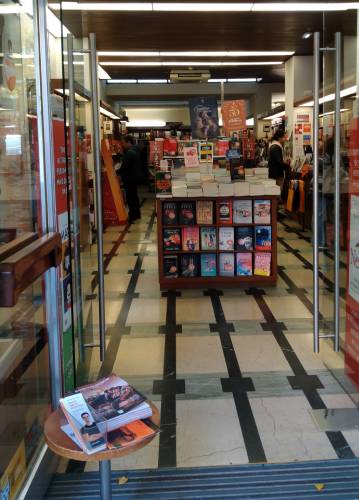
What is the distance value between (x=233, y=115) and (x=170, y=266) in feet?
7.79

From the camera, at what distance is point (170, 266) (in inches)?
222

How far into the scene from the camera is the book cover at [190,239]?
563cm

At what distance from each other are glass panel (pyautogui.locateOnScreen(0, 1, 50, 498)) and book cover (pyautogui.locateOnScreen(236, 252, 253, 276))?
3.49 meters

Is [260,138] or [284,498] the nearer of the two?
[284,498]

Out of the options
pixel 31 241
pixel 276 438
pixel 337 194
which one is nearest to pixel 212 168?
pixel 337 194

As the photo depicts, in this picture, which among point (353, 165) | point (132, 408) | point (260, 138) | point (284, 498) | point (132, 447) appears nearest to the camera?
point (132, 447)

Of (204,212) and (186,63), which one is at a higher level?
(186,63)

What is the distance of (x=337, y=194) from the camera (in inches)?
120

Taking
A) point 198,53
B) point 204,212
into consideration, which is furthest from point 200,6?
point 198,53

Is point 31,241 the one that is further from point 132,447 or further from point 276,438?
point 276,438

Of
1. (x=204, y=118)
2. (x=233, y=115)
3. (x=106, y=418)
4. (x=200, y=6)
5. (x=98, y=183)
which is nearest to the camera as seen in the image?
(x=106, y=418)

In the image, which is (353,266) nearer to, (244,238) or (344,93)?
(344,93)

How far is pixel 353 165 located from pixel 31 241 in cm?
185

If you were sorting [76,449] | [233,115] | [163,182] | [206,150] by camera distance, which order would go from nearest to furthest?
[76,449] → [163,182] → [206,150] → [233,115]
